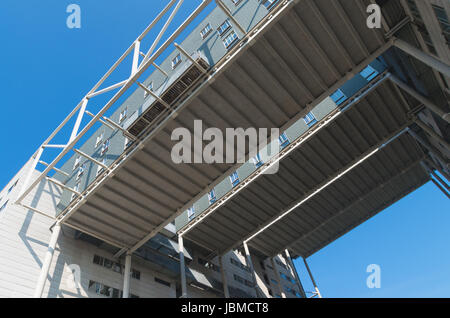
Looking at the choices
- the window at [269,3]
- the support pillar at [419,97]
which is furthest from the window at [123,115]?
the support pillar at [419,97]

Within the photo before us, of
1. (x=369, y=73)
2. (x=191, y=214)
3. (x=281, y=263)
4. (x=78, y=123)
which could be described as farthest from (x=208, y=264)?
(x=369, y=73)

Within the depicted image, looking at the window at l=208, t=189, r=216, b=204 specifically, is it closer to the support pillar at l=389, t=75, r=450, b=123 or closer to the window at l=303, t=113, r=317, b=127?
the window at l=303, t=113, r=317, b=127

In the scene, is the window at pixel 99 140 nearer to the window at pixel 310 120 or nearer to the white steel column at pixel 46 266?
the white steel column at pixel 46 266

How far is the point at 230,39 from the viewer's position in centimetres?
1870

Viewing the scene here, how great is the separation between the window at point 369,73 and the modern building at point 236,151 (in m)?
0.10

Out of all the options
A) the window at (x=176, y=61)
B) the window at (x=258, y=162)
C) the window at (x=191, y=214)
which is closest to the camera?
the window at (x=176, y=61)

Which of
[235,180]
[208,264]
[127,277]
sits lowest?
[127,277]

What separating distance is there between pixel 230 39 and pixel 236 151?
6758mm

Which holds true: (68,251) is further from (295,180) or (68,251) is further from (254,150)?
(295,180)

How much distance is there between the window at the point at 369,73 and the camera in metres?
23.4

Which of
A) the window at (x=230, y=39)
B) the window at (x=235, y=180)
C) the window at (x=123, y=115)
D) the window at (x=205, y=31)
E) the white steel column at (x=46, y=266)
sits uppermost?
the window at (x=123, y=115)

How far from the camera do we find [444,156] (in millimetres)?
25031

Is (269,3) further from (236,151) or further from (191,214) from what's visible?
(191,214)

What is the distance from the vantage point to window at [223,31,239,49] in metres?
18.2
